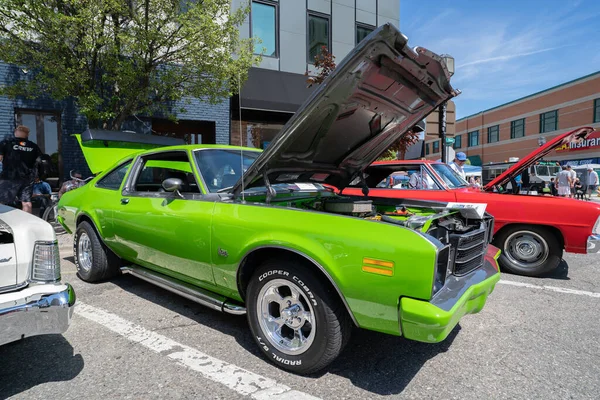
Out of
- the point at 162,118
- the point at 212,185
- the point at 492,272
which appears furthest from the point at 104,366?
the point at 162,118

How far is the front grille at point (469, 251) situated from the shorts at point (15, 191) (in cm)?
742

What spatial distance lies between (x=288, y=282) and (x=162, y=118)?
9768 millimetres

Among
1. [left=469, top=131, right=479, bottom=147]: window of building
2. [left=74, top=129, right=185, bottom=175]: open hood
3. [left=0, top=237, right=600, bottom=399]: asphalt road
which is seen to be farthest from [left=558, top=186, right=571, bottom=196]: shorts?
[left=469, top=131, right=479, bottom=147]: window of building

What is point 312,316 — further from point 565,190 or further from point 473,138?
point 473,138

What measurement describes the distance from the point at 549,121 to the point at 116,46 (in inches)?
1521

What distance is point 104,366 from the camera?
2506 mm

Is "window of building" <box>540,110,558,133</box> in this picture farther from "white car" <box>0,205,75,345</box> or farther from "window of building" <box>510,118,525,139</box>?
"white car" <box>0,205,75,345</box>

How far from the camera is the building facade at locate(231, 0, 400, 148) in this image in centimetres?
1140

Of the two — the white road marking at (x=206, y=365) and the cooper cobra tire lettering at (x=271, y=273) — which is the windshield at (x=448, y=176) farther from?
the white road marking at (x=206, y=365)

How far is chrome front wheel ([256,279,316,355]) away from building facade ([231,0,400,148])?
29.3ft

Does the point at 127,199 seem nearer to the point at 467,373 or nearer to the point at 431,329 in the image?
the point at 431,329

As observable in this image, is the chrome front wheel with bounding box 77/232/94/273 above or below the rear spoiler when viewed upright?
below

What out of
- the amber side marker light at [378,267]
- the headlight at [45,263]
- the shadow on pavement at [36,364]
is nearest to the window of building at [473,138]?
the amber side marker light at [378,267]

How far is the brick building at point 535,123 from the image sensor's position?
30.2 metres
